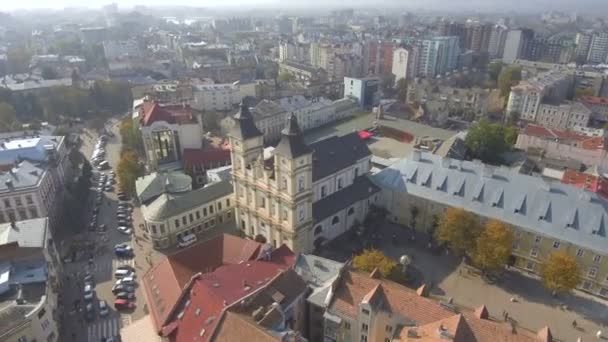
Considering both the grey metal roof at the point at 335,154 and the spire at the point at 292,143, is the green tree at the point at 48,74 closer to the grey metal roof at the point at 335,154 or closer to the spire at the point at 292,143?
the grey metal roof at the point at 335,154

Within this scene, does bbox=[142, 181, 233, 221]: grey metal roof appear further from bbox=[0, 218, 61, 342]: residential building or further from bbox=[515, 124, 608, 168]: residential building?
bbox=[515, 124, 608, 168]: residential building

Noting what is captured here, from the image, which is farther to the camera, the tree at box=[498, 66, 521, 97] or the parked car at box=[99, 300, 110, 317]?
the tree at box=[498, 66, 521, 97]

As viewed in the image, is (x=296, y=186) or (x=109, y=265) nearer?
(x=296, y=186)

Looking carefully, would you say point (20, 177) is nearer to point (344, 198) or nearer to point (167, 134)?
point (167, 134)

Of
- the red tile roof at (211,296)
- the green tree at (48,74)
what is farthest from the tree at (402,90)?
the green tree at (48,74)

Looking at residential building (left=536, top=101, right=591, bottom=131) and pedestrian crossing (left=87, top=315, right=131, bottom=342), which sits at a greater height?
residential building (left=536, top=101, right=591, bottom=131)

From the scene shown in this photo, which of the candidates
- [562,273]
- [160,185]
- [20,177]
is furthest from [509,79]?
[20,177]

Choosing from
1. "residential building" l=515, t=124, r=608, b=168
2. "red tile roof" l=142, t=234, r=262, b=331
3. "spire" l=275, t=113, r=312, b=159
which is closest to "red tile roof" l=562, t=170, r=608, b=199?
"residential building" l=515, t=124, r=608, b=168
